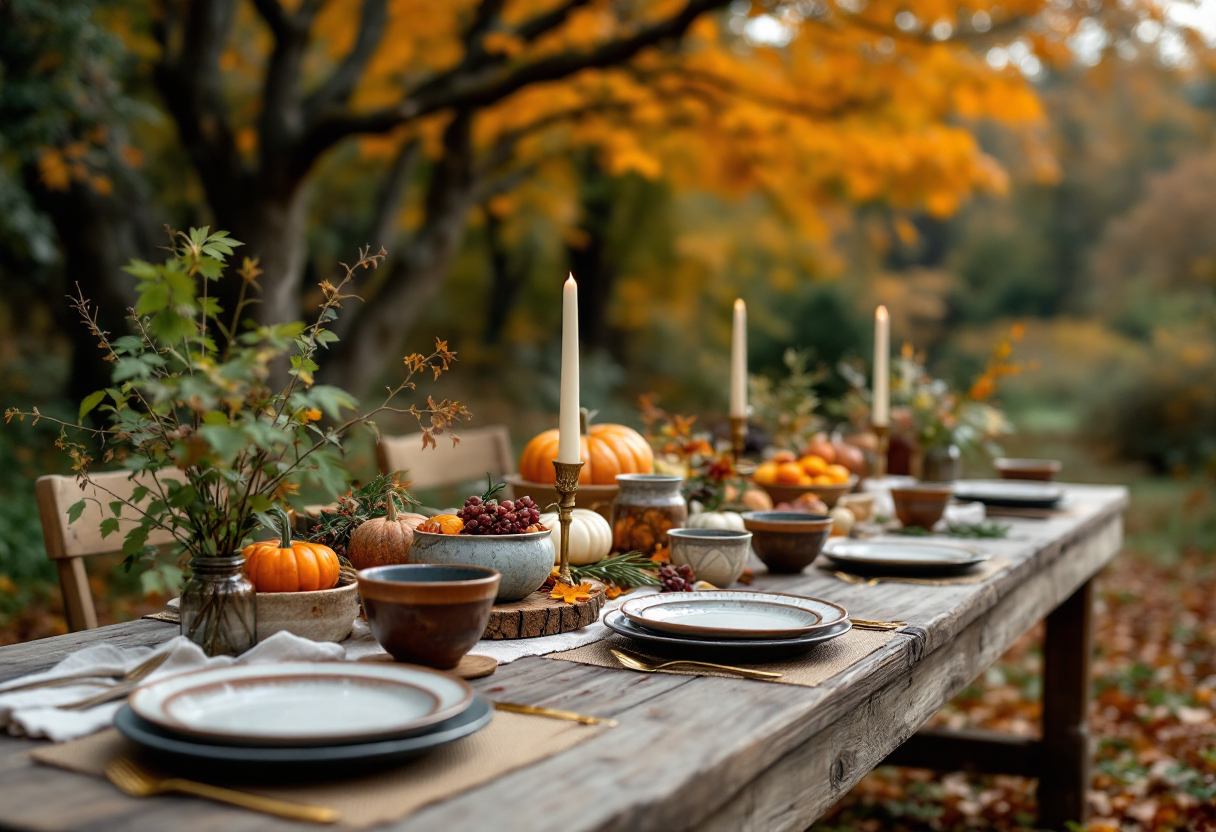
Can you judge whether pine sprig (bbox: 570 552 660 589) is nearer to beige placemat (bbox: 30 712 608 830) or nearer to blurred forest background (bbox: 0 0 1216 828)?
beige placemat (bbox: 30 712 608 830)

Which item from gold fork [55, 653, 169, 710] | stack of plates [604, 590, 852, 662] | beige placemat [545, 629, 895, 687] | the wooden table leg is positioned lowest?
the wooden table leg

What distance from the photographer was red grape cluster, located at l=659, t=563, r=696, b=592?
1822 mm

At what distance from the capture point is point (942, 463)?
337 centimetres

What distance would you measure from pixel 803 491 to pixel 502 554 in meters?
1.27

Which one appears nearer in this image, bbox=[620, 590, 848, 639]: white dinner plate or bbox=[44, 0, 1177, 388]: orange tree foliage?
bbox=[620, 590, 848, 639]: white dinner plate

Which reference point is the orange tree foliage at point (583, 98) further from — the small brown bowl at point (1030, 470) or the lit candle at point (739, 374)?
the lit candle at point (739, 374)

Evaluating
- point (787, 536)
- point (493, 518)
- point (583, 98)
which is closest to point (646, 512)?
point (787, 536)

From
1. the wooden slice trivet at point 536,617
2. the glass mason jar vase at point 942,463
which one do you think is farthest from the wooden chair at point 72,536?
the glass mason jar vase at point 942,463

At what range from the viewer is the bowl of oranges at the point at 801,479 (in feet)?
8.70

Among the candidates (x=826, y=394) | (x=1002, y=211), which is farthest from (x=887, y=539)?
Result: (x=1002, y=211)

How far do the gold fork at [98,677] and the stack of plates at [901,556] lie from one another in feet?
4.44

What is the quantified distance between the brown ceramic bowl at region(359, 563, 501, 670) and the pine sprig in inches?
22.3

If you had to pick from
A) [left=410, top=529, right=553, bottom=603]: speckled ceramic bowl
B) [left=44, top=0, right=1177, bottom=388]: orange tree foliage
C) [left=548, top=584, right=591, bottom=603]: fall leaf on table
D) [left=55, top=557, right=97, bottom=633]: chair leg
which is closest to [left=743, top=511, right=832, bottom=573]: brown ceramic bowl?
[left=548, top=584, right=591, bottom=603]: fall leaf on table

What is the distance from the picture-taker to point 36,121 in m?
4.62
